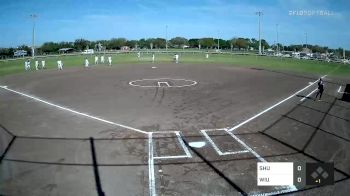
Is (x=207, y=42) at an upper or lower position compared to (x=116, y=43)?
upper

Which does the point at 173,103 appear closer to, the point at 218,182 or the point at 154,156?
the point at 154,156

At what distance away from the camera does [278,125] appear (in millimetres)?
16438

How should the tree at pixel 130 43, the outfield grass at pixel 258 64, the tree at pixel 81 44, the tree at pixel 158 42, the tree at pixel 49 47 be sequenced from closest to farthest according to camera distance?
the outfield grass at pixel 258 64 < the tree at pixel 49 47 < the tree at pixel 81 44 < the tree at pixel 130 43 < the tree at pixel 158 42

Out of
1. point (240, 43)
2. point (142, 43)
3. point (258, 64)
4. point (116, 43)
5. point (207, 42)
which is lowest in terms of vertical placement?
point (258, 64)

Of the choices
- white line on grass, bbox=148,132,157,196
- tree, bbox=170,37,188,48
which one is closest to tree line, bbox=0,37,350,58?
tree, bbox=170,37,188,48

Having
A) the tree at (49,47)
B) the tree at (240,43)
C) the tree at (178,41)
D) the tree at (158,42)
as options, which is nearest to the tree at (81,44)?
the tree at (49,47)

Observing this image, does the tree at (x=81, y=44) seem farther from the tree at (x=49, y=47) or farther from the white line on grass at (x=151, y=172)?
the white line on grass at (x=151, y=172)

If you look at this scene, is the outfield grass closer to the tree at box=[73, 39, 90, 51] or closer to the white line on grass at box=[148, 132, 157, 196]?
the white line on grass at box=[148, 132, 157, 196]

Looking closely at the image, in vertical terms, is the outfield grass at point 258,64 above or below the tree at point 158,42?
below

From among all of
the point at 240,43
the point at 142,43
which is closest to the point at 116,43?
the point at 142,43

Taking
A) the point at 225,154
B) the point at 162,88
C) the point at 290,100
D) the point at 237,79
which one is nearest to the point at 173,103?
the point at 162,88

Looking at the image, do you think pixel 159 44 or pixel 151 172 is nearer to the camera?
pixel 151 172

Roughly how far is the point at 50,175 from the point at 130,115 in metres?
8.31

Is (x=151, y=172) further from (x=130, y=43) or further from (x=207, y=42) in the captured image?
(x=207, y=42)
